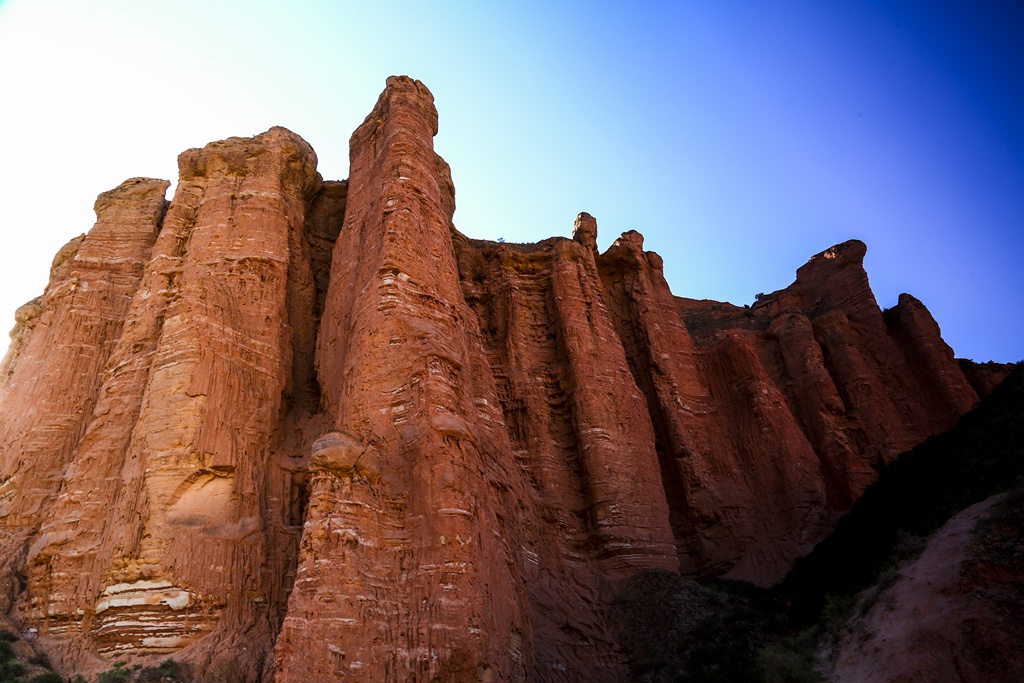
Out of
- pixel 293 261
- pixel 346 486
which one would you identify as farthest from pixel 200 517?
pixel 293 261

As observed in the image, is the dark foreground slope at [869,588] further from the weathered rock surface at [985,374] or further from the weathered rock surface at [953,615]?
the weathered rock surface at [985,374]

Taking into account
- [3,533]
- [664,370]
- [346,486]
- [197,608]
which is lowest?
[197,608]

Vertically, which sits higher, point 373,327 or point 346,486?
point 373,327

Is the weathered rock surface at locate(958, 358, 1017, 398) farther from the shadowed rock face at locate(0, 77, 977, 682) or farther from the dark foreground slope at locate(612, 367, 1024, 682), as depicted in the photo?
the dark foreground slope at locate(612, 367, 1024, 682)

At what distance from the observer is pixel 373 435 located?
48.3 ft

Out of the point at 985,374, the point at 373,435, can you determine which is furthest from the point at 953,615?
the point at 985,374

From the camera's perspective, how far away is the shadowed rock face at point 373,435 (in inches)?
531

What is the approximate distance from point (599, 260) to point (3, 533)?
22270mm

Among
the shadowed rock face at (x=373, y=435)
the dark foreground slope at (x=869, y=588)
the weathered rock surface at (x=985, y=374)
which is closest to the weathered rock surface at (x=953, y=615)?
the dark foreground slope at (x=869, y=588)

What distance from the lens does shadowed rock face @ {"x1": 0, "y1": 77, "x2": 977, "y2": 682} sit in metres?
13.5

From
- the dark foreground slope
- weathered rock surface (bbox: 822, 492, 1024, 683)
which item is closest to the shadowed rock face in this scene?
the dark foreground slope

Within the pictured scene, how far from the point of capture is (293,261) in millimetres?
21562

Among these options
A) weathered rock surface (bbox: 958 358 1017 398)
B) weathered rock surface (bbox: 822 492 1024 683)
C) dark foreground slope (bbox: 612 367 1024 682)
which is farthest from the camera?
weathered rock surface (bbox: 958 358 1017 398)

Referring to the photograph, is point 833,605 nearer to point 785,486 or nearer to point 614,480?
point 614,480
